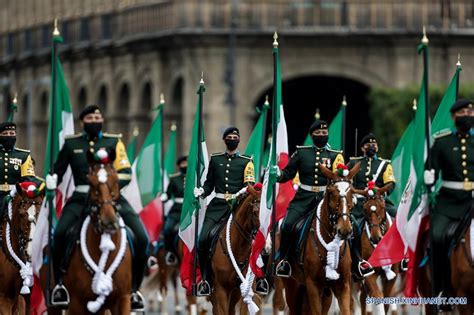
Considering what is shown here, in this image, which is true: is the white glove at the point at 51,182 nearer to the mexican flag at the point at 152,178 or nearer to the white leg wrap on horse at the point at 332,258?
the white leg wrap on horse at the point at 332,258

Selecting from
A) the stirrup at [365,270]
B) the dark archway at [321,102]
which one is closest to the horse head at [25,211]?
the stirrup at [365,270]

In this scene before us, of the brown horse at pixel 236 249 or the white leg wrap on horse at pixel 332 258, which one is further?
the brown horse at pixel 236 249

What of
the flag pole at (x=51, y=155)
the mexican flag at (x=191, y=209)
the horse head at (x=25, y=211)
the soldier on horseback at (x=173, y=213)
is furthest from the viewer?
the soldier on horseback at (x=173, y=213)

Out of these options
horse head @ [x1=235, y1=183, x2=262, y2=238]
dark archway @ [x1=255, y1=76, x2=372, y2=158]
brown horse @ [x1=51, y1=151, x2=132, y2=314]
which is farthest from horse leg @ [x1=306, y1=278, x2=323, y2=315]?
dark archway @ [x1=255, y1=76, x2=372, y2=158]

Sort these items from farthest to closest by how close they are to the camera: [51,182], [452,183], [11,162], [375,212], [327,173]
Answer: [375,212]
[11,162]
[327,173]
[452,183]
[51,182]

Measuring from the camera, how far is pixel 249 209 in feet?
87.5

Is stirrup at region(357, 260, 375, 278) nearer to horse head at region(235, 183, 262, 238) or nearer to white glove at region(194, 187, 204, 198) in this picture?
horse head at region(235, 183, 262, 238)

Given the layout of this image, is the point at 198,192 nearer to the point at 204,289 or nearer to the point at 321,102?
the point at 204,289

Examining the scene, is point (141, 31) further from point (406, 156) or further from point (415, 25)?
point (406, 156)

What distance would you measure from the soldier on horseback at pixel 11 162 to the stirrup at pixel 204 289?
2508 mm

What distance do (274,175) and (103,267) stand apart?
17.1 ft

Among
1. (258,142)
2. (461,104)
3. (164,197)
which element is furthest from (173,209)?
(461,104)

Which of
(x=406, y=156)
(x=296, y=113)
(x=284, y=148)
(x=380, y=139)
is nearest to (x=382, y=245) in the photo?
(x=406, y=156)

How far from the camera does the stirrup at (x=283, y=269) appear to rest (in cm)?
2670
